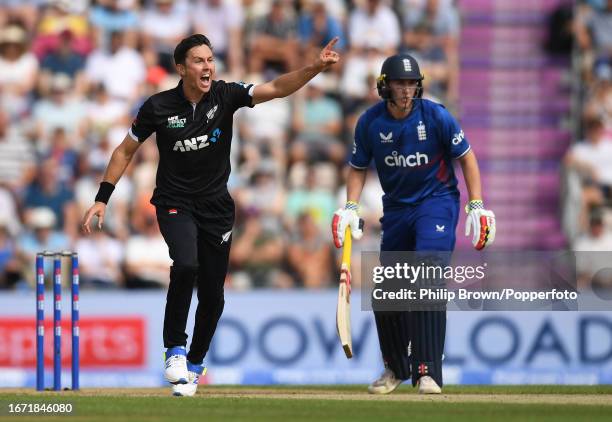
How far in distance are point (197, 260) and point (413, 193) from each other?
1473mm

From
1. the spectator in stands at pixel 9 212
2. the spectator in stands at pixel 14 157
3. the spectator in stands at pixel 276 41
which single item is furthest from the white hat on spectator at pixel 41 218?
the spectator in stands at pixel 276 41

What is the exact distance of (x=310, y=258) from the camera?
14.1 meters

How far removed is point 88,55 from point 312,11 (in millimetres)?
2526

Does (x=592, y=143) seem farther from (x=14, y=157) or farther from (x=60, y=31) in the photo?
(x=14, y=157)

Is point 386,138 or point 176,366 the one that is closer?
point 176,366

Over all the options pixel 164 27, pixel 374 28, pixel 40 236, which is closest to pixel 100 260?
pixel 40 236

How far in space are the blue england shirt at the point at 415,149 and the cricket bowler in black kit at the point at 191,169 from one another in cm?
80

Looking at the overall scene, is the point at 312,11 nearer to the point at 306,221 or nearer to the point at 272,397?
the point at 306,221

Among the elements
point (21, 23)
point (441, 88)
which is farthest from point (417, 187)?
point (21, 23)

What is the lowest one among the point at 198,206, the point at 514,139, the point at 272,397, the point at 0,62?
the point at 272,397

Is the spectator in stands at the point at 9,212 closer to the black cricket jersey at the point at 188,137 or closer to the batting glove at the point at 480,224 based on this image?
the black cricket jersey at the point at 188,137

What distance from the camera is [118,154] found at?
338 inches

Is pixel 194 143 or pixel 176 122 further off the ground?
pixel 176 122

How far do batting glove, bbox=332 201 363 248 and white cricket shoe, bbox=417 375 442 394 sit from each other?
3.33 feet
